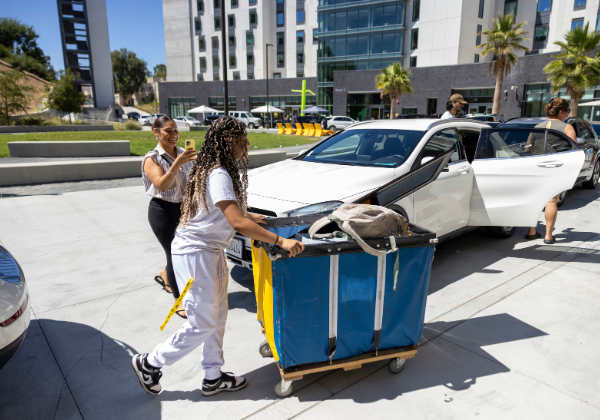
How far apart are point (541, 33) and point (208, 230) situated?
52533 mm

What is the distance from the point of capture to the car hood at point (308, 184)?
383cm

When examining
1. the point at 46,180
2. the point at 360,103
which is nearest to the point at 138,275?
the point at 46,180

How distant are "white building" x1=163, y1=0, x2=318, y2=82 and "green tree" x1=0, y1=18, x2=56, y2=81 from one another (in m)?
30.0

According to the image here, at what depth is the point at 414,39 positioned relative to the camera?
43.6 m

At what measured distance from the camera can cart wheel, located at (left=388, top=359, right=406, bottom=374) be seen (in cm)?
283

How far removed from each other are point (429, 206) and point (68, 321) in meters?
3.78

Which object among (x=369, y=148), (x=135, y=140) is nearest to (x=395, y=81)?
(x=135, y=140)

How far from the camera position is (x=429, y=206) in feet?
14.8

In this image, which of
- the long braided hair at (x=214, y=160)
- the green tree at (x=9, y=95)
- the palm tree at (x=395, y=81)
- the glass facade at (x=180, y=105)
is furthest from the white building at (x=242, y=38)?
the long braided hair at (x=214, y=160)

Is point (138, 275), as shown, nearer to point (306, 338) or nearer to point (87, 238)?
point (87, 238)

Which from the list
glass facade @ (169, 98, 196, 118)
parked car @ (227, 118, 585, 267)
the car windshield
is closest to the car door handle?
parked car @ (227, 118, 585, 267)

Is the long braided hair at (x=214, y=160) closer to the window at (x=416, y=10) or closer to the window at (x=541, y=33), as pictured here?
the window at (x=416, y=10)

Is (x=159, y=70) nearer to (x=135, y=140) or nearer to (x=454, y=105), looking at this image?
(x=135, y=140)

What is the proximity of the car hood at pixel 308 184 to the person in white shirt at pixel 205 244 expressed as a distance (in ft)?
4.25
